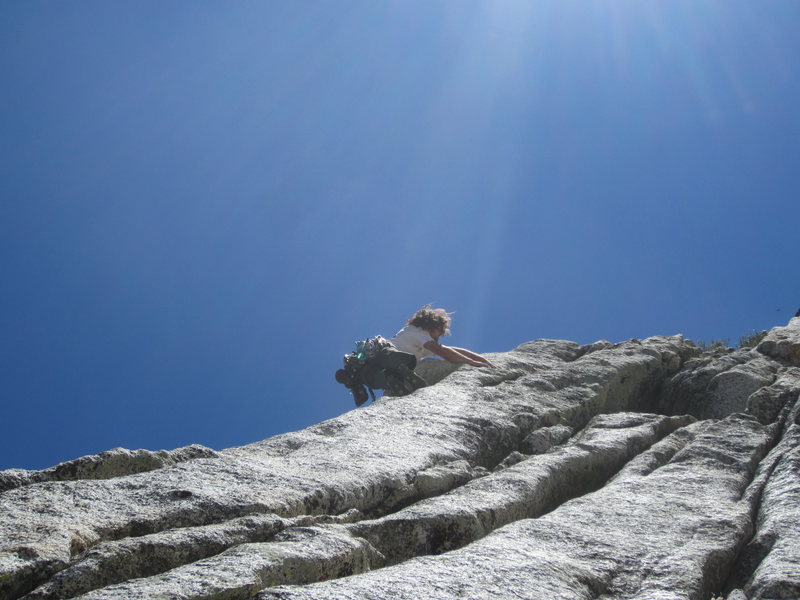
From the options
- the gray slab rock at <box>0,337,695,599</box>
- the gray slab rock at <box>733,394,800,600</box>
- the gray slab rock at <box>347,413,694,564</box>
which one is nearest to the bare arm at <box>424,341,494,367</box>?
the gray slab rock at <box>0,337,695,599</box>

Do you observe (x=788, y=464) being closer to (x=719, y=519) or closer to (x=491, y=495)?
(x=719, y=519)

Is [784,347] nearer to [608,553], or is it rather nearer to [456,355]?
[456,355]

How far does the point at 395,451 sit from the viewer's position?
12117 millimetres

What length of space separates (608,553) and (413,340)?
12037mm

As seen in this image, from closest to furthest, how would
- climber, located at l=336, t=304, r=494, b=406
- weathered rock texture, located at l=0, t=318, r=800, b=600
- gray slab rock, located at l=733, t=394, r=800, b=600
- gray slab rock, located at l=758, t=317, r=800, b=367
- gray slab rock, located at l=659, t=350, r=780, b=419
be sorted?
1. weathered rock texture, located at l=0, t=318, r=800, b=600
2. gray slab rock, located at l=733, t=394, r=800, b=600
3. gray slab rock, located at l=659, t=350, r=780, b=419
4. climber, located at l=336, t=304, r=494, b=406
5. gray slab rock, located at l=758, t=317, r=800, b=367

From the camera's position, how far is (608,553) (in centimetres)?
829

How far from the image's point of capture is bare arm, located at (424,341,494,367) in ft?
63.9

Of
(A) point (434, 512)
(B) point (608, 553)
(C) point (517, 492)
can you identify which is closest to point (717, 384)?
(C) point (517, 492)

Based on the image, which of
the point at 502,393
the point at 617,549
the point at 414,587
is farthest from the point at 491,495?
the point at 502,393

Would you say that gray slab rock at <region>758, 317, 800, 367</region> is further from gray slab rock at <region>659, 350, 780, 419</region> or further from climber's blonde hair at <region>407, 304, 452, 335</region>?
climber's blonde hair at <region>407, 304, 452, 335</region>

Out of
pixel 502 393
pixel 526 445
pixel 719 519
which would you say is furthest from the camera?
pixel 502 393

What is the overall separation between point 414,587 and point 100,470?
501cm

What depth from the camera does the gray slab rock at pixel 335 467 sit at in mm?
7449

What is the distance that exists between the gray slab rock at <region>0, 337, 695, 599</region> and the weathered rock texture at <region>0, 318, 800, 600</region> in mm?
31
